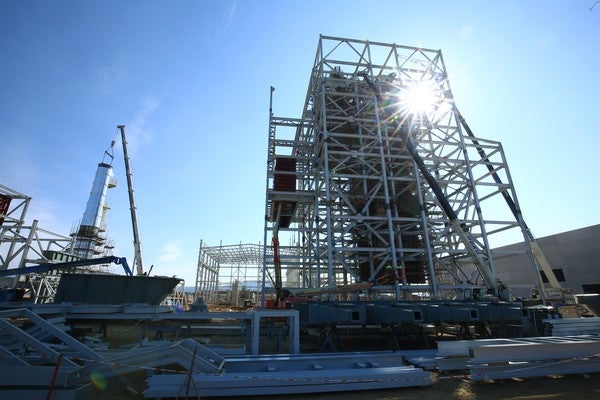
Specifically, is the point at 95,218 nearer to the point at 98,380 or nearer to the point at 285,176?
the point at 285,176

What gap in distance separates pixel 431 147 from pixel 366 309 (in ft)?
39.8

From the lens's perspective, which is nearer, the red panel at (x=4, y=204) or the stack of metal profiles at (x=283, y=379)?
the stack of metal profiles at (x=283, y=379)

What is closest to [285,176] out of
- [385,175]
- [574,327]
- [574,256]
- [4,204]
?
[385,175]

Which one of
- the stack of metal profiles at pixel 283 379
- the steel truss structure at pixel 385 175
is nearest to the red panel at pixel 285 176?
the steel truss structure at pixel 385 175

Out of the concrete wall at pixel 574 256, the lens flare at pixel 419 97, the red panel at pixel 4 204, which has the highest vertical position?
the lens flare at pixel 419 97

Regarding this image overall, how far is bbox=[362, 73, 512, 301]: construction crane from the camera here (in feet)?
44.6

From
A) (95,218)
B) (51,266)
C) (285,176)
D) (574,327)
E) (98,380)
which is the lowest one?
(98,380)

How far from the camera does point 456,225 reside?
14.7 metres

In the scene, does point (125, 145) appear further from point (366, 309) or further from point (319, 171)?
point (366, 309)

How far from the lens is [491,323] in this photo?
11.4 m

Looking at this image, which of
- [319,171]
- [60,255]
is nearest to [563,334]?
[319,171]

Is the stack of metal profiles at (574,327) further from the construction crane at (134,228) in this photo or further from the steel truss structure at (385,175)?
the construction crane at (134,228)

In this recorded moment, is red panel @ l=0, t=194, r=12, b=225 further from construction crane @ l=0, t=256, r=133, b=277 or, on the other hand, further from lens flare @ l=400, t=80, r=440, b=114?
lens flare @ l=400, t=80, r=440, b=114

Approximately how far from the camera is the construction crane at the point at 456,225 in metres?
13.6
